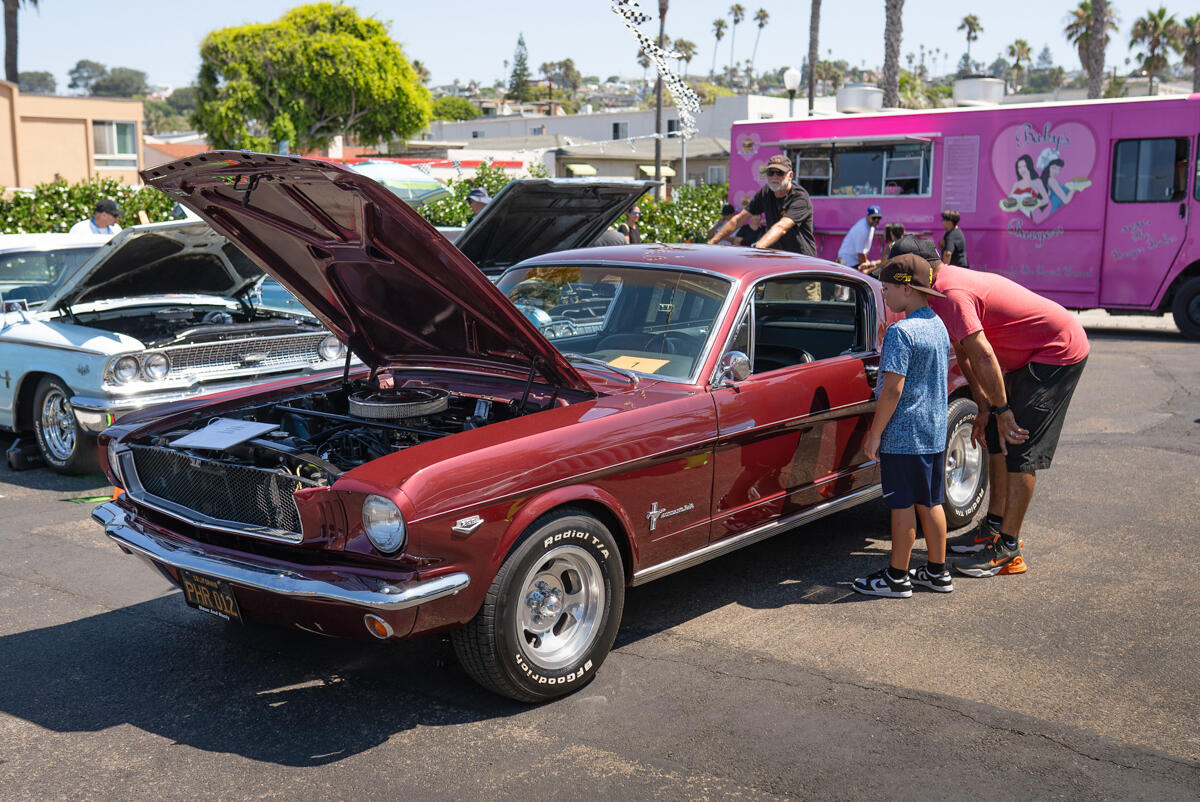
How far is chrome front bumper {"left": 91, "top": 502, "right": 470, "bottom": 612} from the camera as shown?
3.55m

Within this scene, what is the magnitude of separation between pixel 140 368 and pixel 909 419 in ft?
16.8

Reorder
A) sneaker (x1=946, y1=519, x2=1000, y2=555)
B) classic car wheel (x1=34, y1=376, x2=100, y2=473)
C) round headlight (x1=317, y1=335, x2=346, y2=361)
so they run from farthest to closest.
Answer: round headlight (x1=317, y1=335, x2=346, y2=361), classic car wheel (x1=34, y1=376, x2=100, y2=473), sneaker (x1=946, y1=519, x2=1000, y2=555)

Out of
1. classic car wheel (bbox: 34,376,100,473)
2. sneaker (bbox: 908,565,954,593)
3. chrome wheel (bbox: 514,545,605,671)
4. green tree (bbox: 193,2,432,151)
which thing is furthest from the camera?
green tree (bbox: 193,2,432,151)

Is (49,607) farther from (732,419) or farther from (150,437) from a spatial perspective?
(732,419)

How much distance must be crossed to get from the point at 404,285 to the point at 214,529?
1.37 m

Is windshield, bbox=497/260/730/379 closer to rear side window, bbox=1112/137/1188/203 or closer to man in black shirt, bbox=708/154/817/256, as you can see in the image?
man in black shirt, bbox=708/154/817/256

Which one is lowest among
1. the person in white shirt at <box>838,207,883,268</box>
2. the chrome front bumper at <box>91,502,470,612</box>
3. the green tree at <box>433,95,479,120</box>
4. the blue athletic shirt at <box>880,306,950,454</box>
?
the chrome front bumper at <box>91,502,470,612</box>

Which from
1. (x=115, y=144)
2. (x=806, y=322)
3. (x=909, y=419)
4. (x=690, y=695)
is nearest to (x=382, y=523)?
(x=690, y=695)

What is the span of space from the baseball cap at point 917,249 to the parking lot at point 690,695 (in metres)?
1.66

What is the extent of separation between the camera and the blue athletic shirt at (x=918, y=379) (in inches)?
196

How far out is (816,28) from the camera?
37875mm

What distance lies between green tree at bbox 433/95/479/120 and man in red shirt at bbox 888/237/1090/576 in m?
121

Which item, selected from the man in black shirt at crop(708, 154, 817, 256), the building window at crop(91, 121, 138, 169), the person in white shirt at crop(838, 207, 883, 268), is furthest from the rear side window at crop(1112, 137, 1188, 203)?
the building window at crop(91, 121, 138, 169)

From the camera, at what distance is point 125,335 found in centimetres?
761
